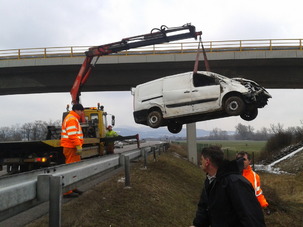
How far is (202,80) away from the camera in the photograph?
22.2 ft

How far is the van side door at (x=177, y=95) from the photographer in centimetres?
659

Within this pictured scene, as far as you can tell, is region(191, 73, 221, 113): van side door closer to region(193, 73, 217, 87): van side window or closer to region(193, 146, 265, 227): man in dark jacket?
region(193, 73, 217, 87): van side window

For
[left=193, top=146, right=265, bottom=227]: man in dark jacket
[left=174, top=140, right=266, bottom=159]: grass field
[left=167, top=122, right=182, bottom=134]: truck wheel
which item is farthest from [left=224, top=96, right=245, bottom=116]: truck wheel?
[left=193, top=146, right=265, bottom=227]: man in dark jacket

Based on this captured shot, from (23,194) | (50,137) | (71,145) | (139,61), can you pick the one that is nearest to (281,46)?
(139,61)

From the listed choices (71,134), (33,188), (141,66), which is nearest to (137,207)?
(71,134)

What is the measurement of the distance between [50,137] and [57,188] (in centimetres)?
900

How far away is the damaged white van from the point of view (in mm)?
6435

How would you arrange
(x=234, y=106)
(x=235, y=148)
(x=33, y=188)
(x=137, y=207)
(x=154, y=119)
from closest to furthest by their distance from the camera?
(x=33, y=188) < (x=137, y=207) < (x=234, y=106) < (x=154, y=119) < (x=235, y=148)

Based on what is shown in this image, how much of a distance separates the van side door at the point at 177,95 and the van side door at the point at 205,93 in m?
0.13

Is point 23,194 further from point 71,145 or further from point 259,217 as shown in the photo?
point 71,145

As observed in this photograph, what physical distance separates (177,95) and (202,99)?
671mm

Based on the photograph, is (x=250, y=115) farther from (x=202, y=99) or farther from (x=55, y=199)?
(x=55, y=199)

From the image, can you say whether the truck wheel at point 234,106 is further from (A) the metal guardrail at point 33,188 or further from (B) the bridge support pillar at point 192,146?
(B) the bridge support pillar at point 192,146

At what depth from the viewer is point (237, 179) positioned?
2254 mm
